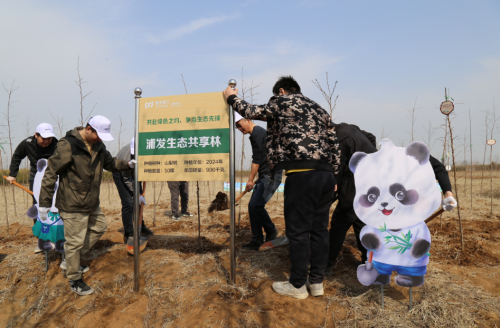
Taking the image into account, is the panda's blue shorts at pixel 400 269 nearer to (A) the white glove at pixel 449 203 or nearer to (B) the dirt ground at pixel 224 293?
(B) the dirt ground at pixel 224 293

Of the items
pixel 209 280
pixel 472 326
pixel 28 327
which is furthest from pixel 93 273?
pixel 472 326

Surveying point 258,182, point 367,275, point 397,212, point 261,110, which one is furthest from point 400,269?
point 258,182

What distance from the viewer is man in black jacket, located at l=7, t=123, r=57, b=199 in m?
3.95

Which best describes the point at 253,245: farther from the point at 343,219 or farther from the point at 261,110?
the point at 261,110

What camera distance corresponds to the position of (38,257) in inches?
150

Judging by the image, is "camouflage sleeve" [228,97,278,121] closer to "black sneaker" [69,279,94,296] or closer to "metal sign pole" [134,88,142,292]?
"metal sign pole" [134,88,142,292]

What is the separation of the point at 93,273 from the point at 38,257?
43.1 inches

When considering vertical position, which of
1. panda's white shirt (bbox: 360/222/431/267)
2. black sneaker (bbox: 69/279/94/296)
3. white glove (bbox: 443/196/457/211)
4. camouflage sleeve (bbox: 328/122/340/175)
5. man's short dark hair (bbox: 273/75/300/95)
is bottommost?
black sneaker (bbox: 69/279/94/296)

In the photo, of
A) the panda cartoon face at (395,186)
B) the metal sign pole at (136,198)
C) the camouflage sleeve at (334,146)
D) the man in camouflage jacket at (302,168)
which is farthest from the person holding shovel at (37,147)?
the panda cartoon face at (395,186)

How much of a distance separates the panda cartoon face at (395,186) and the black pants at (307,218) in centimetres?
29

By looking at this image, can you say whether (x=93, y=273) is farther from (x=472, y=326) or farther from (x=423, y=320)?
(x=472, y=326)

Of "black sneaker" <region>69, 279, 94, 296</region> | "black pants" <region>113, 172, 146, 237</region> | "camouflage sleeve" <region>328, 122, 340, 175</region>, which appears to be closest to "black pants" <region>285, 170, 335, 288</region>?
"camouflage sleeve" <region>328, 122, 340, 175</region>

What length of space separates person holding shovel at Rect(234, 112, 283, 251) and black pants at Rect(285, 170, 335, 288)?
1.33 meters

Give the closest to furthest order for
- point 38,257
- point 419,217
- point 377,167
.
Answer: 1. point 419,217
2. point 377,167
3. point 38,257
